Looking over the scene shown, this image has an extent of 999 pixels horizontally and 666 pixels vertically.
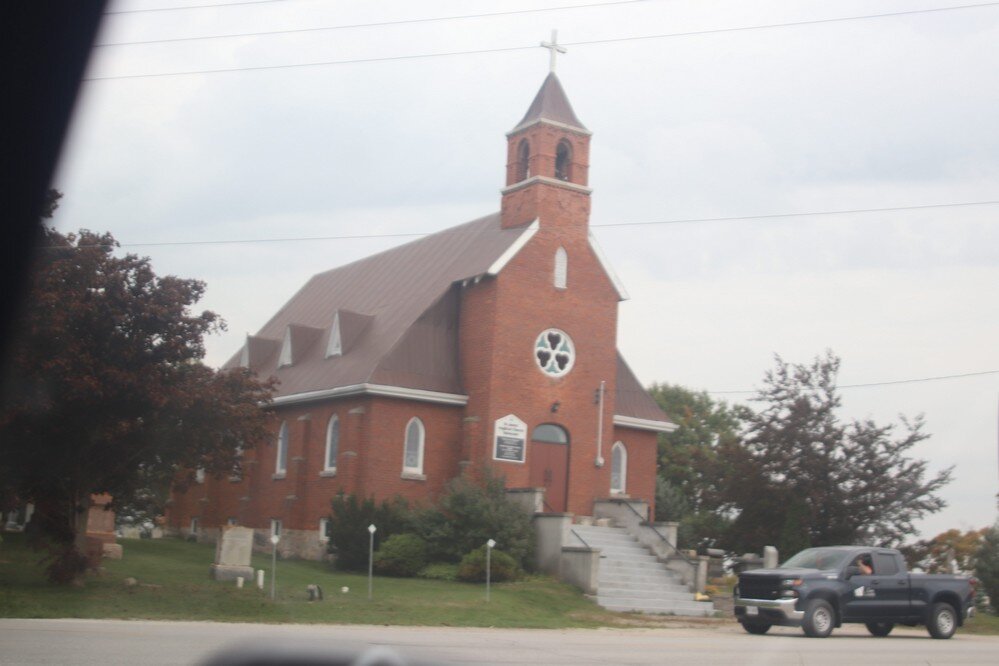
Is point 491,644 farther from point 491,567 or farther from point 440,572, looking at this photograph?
point 440,572

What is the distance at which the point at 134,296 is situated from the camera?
2455cm

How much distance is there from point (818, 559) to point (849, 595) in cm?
106

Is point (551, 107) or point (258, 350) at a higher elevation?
point (551, 107)

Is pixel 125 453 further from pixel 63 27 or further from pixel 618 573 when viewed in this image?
pixel 618 573

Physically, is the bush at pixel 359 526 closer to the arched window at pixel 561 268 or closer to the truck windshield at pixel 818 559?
the arched window at pixel 561 268

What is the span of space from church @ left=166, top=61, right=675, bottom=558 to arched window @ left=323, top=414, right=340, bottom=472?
6 centimetres

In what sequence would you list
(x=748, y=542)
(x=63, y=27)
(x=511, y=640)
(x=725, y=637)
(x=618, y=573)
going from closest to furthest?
(x=511, y=640) < (x=63, y=27) < (x=725, y=637) < (x=618, y=573) < (x=748, y=542)

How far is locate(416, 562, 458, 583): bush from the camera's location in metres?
32.2

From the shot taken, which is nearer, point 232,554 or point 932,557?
point 232,554

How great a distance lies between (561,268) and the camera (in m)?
38.6

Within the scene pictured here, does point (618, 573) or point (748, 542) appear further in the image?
point (748, 542)

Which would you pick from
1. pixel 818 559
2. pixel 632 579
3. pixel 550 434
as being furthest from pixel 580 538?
pixel 818 559

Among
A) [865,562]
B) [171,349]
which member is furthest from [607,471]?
[171,349]

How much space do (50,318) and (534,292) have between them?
17628 millimetres
